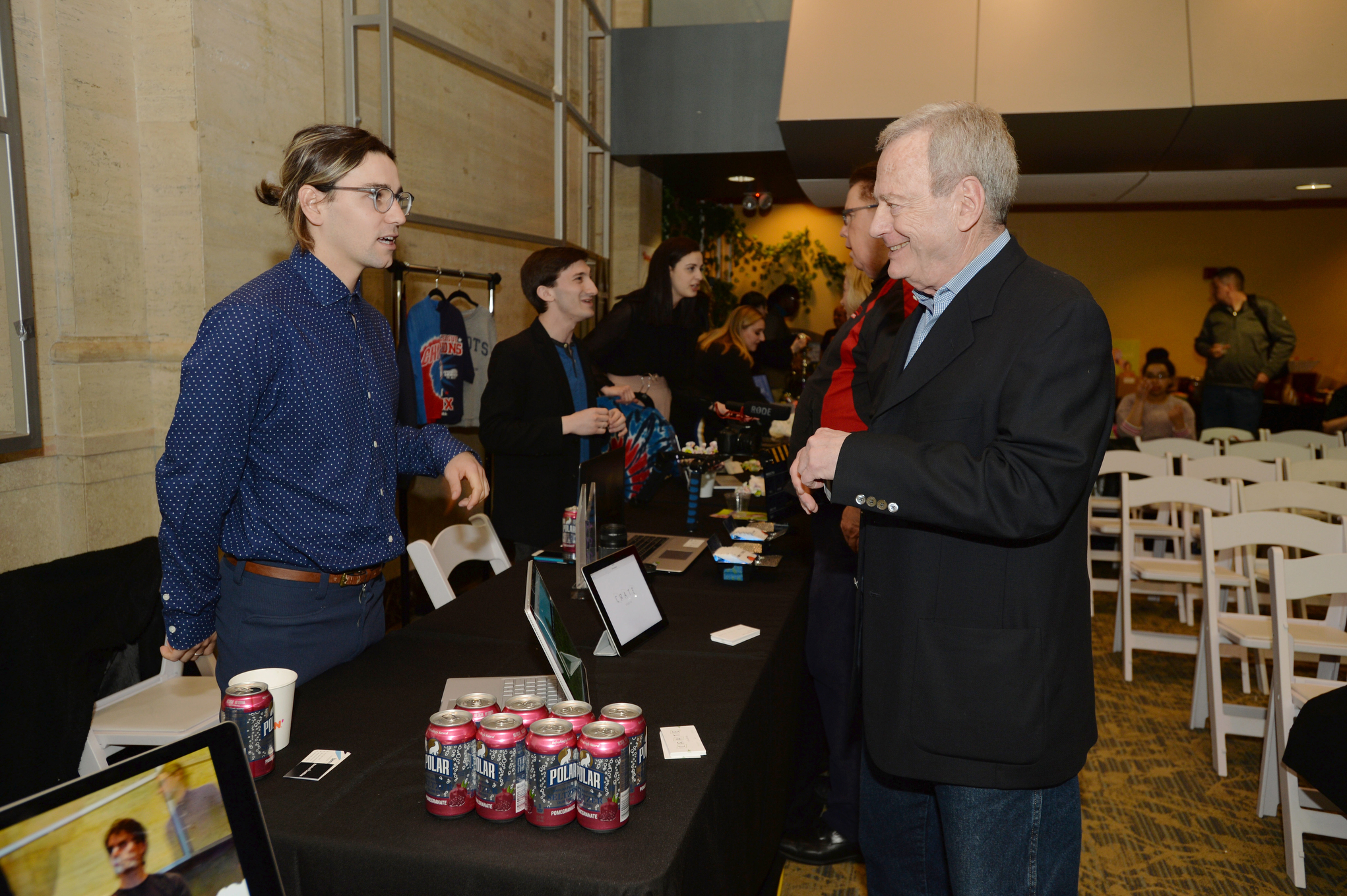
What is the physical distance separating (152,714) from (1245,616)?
351 cm

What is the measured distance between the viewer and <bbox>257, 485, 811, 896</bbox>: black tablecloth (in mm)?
1045

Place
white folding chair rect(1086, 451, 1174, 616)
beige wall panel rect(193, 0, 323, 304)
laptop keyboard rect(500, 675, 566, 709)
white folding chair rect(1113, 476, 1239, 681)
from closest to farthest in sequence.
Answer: laptop keyboard rect(500, 675, 566, 709)
beige wall panel rect(193, 0, 323, 304)
white folding chair rect(1113, 476, 1239, 681)
white folding chair rect(1086, 451, 1174, 616)

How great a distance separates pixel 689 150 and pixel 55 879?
21.9 feet

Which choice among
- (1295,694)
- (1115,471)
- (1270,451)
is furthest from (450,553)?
(1270,451)

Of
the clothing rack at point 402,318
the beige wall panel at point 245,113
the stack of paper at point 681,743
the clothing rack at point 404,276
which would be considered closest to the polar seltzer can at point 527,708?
the stack of paper at point 681,743

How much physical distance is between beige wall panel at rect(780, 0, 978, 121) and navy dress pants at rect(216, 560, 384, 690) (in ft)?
18.5

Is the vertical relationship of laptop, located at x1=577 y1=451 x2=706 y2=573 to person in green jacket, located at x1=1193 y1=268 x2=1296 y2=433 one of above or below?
below

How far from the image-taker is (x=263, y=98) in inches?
125

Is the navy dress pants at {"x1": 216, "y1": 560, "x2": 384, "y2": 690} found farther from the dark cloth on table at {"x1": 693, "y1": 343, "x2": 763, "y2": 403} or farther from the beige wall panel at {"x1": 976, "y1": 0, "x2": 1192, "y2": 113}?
the beige wall panel at {"x1": 976, "y1": 0, "x2": 1192, "y2": 113}

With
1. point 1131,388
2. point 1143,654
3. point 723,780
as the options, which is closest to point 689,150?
point 1143,654

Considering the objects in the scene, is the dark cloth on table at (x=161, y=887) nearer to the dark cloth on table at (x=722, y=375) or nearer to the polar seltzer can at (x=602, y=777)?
the polar seltzer can at (x=602, y=777)

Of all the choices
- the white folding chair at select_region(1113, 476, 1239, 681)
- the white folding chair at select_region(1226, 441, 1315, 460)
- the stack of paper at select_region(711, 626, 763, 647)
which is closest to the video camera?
the white folding chair at select_region(1113, 476, 1239, 681)

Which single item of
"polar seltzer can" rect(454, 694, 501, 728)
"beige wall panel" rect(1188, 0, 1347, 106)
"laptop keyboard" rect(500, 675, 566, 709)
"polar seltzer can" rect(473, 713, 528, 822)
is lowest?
"laptop keyboard" rect(500, 675, 566, 709)

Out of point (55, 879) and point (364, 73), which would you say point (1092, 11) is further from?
point (55, 879)
